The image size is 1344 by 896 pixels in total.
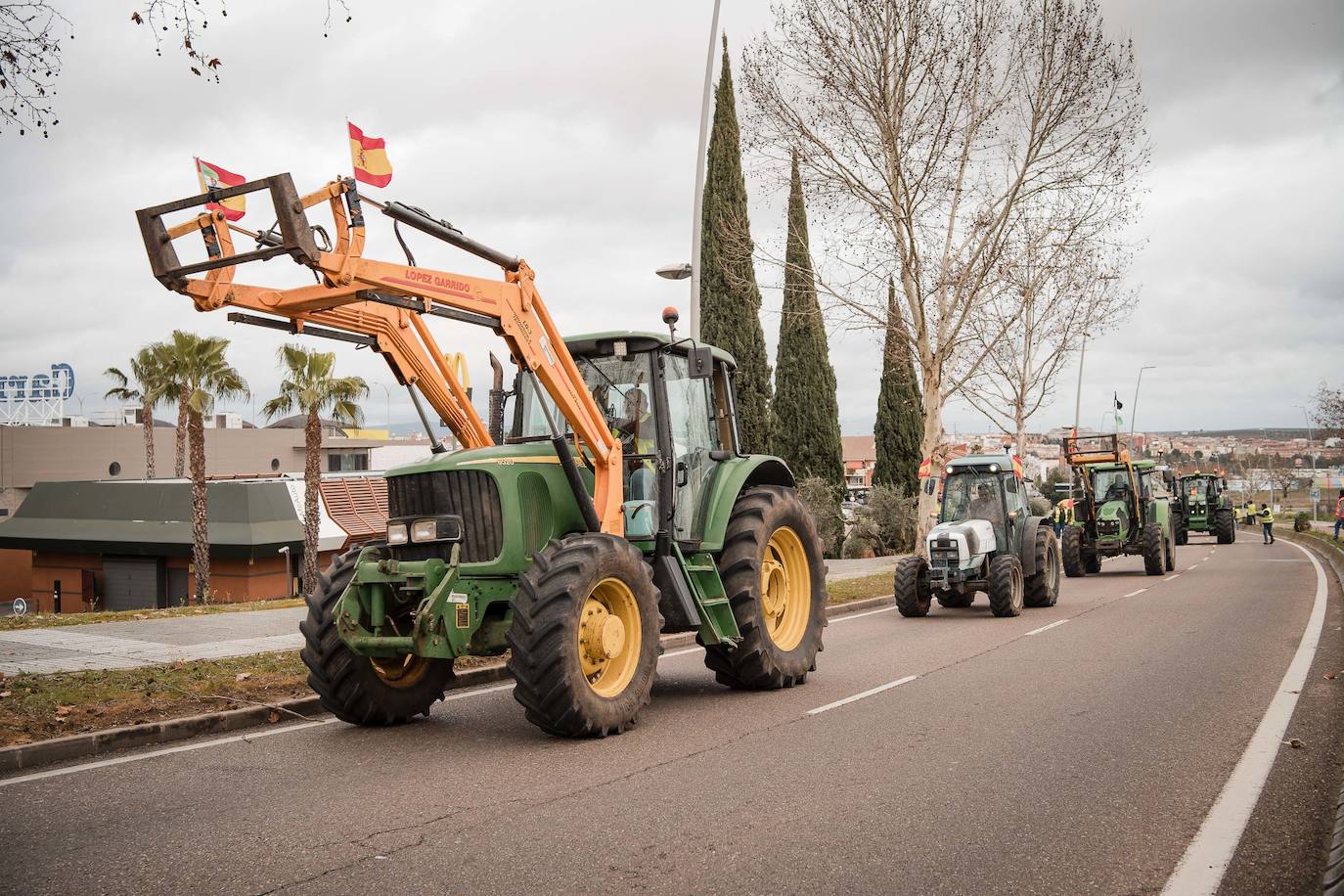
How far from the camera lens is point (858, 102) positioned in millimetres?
25391

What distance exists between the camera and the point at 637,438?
905 cm

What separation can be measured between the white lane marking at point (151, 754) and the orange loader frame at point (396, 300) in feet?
8.24

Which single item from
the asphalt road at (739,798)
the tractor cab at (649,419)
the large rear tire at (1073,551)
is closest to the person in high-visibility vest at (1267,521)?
the large rear tire at (1073,551)

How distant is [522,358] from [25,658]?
20.6 feet

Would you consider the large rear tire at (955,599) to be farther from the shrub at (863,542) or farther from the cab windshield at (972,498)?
the shrub at (863,542)

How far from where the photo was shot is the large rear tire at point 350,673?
7891mm

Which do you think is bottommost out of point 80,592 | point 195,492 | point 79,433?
point 80,592

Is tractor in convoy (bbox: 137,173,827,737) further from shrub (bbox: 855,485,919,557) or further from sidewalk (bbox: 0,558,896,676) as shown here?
shrub (bbox: 855,485,919,557)

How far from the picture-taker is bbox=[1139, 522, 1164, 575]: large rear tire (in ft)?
83.7

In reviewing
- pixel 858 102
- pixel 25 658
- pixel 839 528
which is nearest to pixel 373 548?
pixel 25 658

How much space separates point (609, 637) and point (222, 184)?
3807 mm

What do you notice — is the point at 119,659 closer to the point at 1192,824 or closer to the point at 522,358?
the point at 522,358


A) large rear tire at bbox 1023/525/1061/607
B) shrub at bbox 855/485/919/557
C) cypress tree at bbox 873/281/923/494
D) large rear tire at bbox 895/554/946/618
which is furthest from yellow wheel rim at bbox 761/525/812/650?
cypress tree at bbox 873/281/923/494

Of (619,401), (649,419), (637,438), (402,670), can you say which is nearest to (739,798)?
(402,670)
